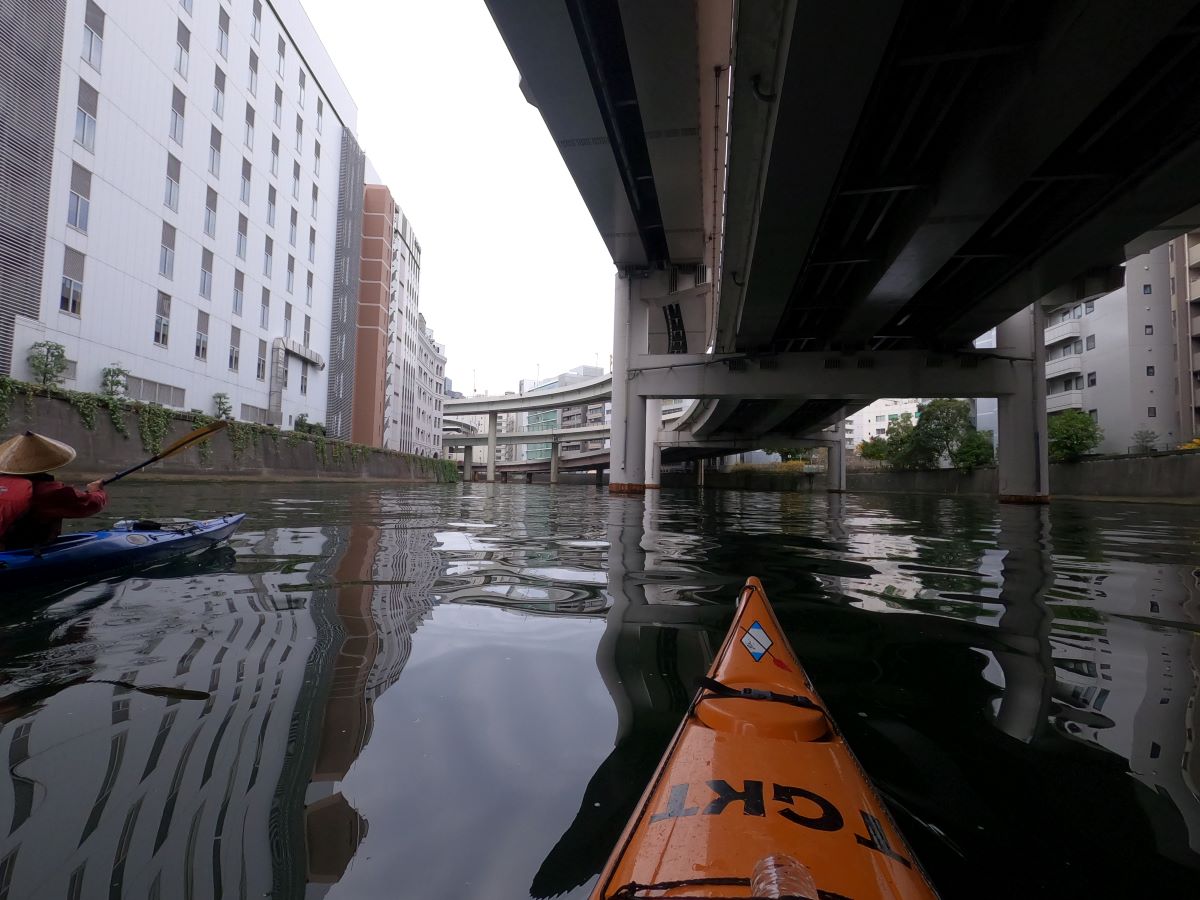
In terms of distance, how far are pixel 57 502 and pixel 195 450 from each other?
19.6 metres

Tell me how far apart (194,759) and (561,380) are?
144799mm

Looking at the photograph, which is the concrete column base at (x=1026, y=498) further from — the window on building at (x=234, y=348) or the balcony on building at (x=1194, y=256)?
the window on building at (x=234, y=348)

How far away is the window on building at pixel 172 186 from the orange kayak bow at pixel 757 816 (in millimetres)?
31632

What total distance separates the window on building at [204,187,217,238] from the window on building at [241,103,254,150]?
14.9ft

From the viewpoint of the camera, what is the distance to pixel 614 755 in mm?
1778

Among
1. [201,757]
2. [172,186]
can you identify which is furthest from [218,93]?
[201,757]

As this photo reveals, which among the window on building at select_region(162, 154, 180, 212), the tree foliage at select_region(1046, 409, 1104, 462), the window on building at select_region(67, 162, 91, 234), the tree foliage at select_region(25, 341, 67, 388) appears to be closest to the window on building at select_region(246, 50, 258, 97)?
the window on building at select_region(162, 154, 180, 212)

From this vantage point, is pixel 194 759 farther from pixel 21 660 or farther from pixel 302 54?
pixel 302 54

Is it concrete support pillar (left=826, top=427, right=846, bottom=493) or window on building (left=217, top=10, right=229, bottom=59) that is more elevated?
window on building (left=217, top=10, right=229, bottom=59)

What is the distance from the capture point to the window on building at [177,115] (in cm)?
2581

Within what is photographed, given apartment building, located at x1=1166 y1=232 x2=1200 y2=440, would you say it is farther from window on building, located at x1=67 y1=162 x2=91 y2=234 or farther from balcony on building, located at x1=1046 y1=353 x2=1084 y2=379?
window on building, located at x1=67 y1=162 x2=91 y2=234

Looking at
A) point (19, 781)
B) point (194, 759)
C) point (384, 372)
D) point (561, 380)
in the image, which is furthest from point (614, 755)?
point (561, 380)

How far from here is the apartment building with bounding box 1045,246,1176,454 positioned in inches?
1426

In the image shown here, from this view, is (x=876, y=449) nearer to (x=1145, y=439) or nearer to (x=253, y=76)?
(x=1145, y=439)
